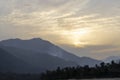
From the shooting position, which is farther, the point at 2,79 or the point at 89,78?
the point at 2,79

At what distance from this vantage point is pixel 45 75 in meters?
28.4

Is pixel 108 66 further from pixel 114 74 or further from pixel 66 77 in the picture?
pixel 66 77

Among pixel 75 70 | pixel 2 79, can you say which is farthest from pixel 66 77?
pixel 2 79

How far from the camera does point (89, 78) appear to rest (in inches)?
936

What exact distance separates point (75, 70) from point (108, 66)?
2.81 m

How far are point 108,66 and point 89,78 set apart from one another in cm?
191

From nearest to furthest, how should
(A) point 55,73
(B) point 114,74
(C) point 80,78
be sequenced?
(B) point 114,74 → (C) point 80,78 → (A) point 55,73

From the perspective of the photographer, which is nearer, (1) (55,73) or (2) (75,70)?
(2) (75,70)

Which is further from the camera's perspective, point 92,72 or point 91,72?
point 91,72

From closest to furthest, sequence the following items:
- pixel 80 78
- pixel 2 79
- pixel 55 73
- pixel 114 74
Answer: pixel 114 74
pixel 80 78
pixel 55 73
pixel 2 79

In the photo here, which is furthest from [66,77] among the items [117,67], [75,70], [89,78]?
[117,67]

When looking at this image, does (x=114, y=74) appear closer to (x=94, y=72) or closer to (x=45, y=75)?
(x=94, y=72)

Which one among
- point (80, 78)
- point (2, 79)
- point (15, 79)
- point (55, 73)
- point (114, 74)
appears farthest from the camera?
point (15, 79)

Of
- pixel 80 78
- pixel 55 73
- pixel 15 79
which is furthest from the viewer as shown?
pixel 15 79
